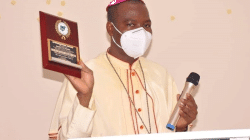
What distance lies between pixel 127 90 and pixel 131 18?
39 centimetres

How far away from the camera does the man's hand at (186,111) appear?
245 centimetres

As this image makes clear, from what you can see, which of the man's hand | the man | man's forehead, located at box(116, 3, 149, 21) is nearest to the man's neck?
the man

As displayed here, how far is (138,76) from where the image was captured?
9.40 ft

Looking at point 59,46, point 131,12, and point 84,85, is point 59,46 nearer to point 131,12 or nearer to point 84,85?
point 84,85

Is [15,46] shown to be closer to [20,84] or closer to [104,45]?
[20,84]

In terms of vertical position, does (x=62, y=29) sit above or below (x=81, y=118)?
above

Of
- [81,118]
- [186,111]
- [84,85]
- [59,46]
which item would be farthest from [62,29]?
[186,111]

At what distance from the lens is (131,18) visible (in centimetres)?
276

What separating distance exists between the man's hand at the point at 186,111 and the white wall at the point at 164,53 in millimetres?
994

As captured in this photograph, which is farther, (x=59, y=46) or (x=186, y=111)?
(x=186, y=111)

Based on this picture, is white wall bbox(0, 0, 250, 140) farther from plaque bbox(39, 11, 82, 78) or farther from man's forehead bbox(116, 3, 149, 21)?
plaque bbox(39, 11, 82, 78)

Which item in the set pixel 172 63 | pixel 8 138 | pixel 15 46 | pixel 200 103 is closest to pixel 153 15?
pixel 172 63

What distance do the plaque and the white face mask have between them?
0.46 meters

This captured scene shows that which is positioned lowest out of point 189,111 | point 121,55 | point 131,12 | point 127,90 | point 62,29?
point 189,111
